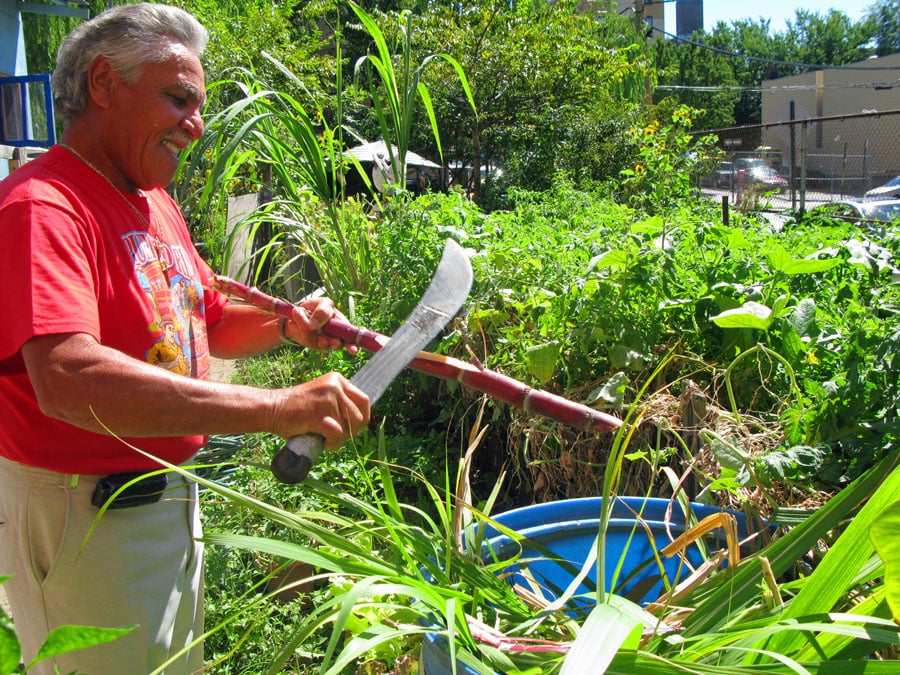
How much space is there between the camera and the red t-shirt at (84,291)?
133 centimetres

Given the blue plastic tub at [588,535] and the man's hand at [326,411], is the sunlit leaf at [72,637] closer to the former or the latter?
the man's hand at [326,411]

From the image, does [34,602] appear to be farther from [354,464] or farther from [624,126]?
[624,126]

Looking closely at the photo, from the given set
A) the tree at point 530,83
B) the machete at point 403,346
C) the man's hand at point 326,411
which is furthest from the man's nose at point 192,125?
the tree at point 530,83

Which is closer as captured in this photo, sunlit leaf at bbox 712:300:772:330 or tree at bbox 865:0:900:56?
sunlit leaf at bbox 712:300:772:330

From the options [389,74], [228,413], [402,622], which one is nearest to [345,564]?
[402,622]

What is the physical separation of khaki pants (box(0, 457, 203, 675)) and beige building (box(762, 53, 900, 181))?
66.4 feet

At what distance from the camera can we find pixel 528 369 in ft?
7.69

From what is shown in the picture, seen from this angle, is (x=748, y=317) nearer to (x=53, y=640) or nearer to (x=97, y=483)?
(x=97, y=483)

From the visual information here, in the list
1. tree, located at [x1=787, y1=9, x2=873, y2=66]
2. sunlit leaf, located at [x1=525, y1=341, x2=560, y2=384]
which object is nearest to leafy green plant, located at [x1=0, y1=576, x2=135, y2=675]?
sunlit leaf, located at [x1=525, y1=341, x2=560, y2=384]

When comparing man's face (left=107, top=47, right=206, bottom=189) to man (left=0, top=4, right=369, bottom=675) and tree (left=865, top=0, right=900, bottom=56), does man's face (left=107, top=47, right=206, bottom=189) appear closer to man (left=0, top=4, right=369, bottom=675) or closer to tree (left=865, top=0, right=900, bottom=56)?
man (left=0, top=4, right=369, bottom=675)

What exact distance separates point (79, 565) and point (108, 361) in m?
0.54

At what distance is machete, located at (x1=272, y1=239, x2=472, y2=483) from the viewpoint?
1.15 m

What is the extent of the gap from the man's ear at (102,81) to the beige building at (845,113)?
2010cm

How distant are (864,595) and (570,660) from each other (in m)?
0.57
